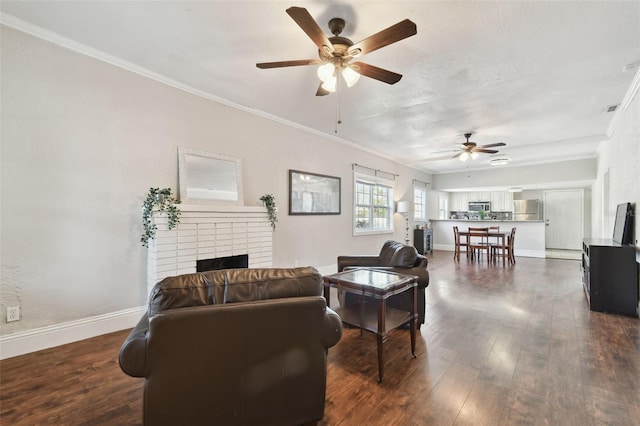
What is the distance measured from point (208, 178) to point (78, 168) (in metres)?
1.23

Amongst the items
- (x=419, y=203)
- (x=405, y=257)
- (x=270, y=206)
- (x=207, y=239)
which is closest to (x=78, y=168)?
(x=207, y=239)

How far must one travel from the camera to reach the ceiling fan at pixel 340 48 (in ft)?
5.88

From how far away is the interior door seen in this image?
8562mm

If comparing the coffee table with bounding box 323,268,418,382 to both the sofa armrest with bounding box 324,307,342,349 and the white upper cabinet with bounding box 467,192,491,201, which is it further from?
the white upper cabinet with bounding box 467,192,491,201

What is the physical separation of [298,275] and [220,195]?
240 cm

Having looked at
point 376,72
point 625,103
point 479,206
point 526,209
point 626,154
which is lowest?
point 526,209

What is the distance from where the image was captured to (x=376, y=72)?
2354 mm

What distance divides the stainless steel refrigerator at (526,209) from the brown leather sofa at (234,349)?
10185mm

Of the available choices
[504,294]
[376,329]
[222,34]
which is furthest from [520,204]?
[222,34]

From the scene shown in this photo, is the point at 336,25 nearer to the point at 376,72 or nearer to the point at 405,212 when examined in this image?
the point at 376,72

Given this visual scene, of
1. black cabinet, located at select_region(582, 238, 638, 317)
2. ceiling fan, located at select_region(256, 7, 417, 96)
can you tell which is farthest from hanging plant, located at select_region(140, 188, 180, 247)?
black cabinet, located at select_region(582, 238, 638, 317)

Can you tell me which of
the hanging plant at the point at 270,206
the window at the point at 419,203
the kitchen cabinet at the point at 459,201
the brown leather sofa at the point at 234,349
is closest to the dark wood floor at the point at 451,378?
the brown leather sofa at the point at 234,349

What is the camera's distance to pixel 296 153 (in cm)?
472

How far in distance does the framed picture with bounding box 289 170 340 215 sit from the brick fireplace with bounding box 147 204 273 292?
859 millimetres
